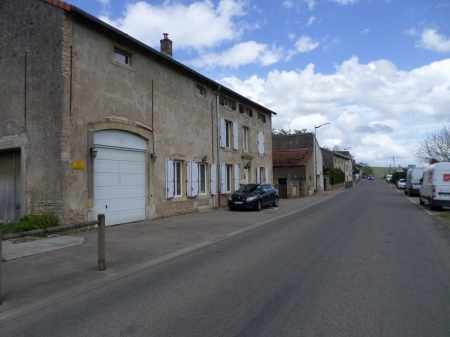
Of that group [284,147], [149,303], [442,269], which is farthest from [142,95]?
[284,147]

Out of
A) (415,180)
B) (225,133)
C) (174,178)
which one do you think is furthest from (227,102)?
(415,180)

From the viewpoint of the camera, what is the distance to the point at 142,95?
14.2 metres

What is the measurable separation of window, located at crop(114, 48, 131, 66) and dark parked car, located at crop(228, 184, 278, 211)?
8508 mm

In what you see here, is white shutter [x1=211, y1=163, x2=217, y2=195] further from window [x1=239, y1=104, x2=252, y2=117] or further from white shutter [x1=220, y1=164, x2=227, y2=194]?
window [x1=239, y1=104, x2=252, y2=117]

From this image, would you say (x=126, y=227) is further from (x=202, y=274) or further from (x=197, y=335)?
(x=197, y=335)

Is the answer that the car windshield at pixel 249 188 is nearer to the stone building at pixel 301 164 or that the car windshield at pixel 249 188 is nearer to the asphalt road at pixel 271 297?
the asphalt road at pixel 271 297

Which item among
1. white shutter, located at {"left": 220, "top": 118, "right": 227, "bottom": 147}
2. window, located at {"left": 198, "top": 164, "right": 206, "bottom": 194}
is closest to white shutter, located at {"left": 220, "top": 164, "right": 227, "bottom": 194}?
white shutter, located at {"left": 220, "top": 118, "right": 227, "bottom": 147}

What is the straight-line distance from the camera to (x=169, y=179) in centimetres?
1552

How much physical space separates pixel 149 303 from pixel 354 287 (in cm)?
304

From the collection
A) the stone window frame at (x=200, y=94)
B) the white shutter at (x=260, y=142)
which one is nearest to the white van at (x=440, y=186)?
the white shutter at (x=260, y=142)

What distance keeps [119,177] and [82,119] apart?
100 inches

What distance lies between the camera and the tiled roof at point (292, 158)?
3528cm

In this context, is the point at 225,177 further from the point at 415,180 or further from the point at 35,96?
the point at 415,180

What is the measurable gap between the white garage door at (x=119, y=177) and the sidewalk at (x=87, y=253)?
58cm
